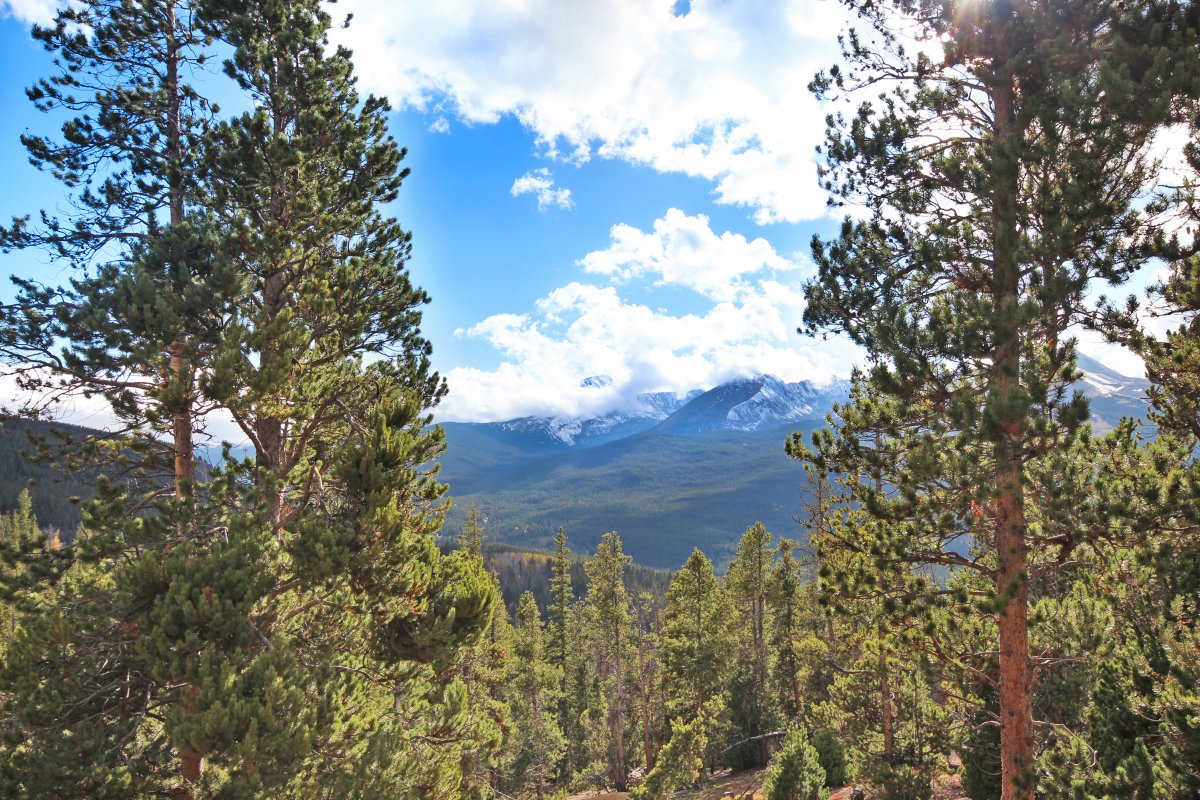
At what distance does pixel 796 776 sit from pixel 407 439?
13442mm

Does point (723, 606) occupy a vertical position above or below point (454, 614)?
below

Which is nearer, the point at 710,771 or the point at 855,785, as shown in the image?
the point at 855,785

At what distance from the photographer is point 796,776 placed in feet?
50.5

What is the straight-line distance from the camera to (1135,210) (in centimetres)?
652

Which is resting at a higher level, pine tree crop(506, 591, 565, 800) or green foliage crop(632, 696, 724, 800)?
green foliage crop(632, 696, 724, 800)

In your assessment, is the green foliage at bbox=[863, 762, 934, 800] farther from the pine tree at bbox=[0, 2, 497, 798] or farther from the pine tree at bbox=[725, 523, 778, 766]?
the pine tree at bbox=[725, 523, 778, 766]

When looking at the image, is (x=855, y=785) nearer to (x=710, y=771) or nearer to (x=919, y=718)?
(x=919, y=718)

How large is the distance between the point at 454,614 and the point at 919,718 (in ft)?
40.1

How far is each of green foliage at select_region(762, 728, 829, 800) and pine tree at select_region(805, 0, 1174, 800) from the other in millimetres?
9781

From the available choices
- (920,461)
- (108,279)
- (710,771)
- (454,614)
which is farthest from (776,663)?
(108,279)

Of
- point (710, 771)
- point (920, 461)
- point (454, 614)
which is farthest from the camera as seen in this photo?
point (710, 771)

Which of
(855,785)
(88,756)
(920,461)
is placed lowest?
(855,785)

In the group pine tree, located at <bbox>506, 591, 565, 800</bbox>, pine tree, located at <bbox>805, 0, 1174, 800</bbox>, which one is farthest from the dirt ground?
pine tree, located at <bbox>805, 0, 1174, 800</bbox>

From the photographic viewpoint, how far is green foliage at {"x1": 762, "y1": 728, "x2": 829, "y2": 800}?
49.8 ft
